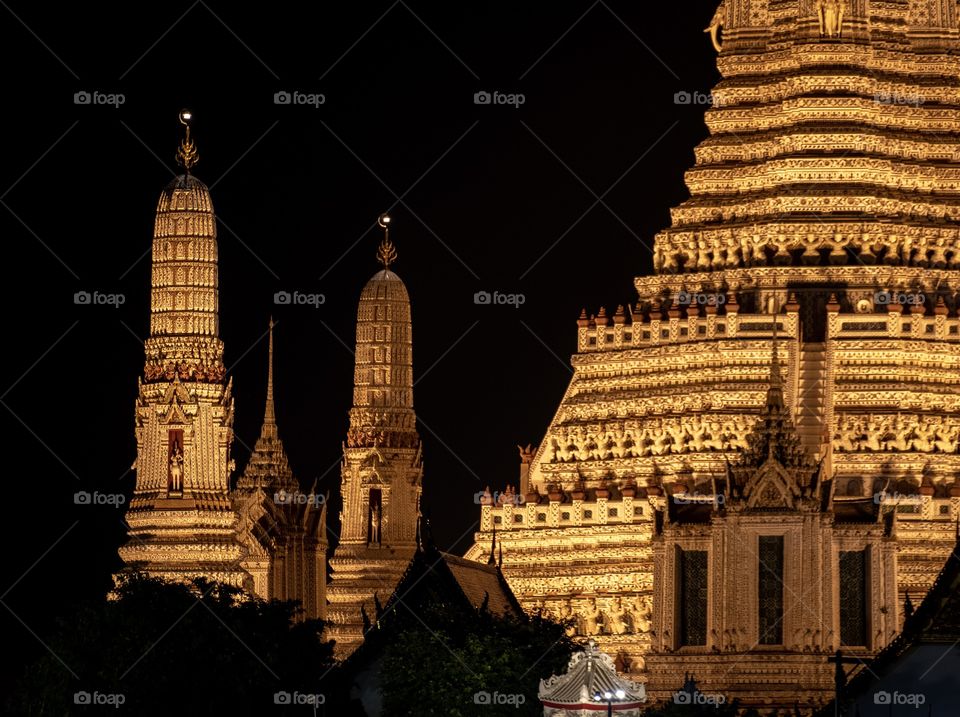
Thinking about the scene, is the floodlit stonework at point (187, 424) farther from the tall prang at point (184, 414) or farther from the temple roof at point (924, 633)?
the temple roof at point (924, 633)

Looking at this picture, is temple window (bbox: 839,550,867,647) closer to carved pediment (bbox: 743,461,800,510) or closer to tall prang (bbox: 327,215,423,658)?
carved pediment (bbox: 743,461,800,510)

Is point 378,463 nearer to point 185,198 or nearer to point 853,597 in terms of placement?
point 185,198

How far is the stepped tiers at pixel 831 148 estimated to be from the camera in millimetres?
103062

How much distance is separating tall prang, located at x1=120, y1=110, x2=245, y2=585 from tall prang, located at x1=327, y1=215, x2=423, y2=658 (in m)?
5.95

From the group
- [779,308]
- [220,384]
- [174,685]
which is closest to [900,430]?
[779,308]

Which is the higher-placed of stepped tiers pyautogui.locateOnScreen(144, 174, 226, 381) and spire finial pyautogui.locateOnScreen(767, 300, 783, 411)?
stepped tiers pyautogui.locateOnScreen(144, 174, 226, 381)

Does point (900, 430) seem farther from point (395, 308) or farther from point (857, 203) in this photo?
point (395, 308)

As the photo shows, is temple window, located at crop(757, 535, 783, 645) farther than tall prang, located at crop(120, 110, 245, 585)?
No

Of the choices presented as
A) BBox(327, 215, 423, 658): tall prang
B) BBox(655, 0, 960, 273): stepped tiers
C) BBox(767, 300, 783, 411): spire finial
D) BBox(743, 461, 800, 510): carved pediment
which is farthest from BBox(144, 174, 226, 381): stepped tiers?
BBox(743, 461, 800, 510): carved pediment

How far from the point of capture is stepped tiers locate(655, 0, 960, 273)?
103062mm

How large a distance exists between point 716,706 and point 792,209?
2052cm

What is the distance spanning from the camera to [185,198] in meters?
108

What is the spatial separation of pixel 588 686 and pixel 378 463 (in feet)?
143

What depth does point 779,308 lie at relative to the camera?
102m
